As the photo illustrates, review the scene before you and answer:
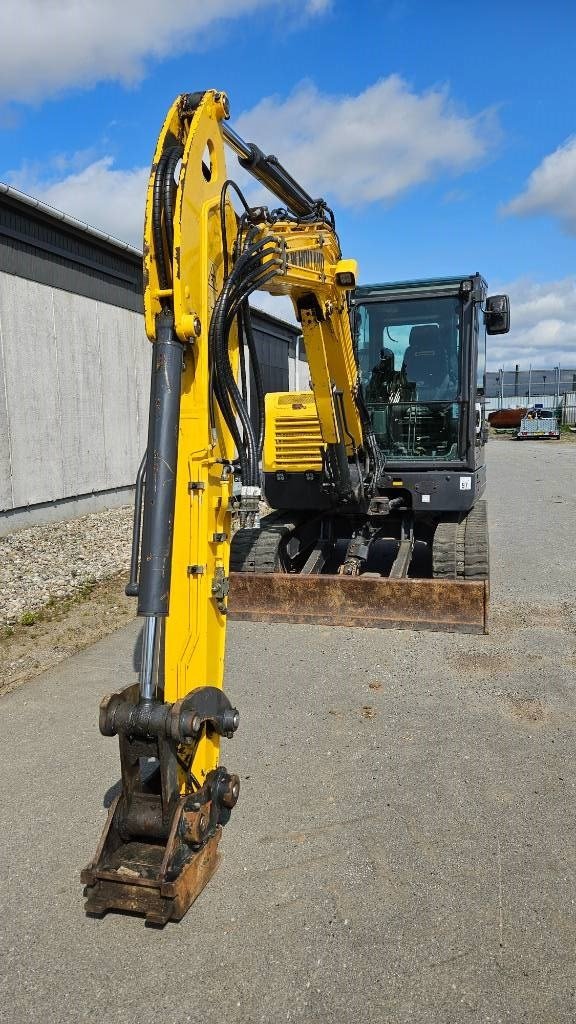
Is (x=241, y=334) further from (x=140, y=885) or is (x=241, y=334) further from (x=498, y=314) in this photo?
(x=498, y=314)

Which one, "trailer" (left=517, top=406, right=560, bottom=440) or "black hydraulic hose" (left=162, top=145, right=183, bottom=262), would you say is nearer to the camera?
"black hydraulic hose" (left=162, top=145, right=183, bottom=262)

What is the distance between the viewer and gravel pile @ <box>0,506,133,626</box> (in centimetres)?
727

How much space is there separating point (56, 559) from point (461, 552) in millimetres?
4719

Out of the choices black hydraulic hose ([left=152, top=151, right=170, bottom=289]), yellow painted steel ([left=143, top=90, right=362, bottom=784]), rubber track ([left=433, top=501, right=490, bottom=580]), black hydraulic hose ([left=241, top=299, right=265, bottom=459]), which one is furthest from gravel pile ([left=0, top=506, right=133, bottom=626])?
black hydraulic hose ([left=152, top=151, right=170, bottom=289])

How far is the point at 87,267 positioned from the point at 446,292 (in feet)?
21.1

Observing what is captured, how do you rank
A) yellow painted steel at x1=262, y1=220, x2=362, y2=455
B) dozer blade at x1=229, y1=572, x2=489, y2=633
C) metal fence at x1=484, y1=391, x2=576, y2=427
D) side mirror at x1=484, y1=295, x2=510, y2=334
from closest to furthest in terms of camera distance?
yellow painted steel at x1=262, y1=220, x2=362, y2=455
dozer blade at x1=229, y1=572, x2=489, y2=633
side mirror at x1=484, y1=295, x2=510, y2=334
metal fence at x1=484, y1=391, x2=576, y2=427

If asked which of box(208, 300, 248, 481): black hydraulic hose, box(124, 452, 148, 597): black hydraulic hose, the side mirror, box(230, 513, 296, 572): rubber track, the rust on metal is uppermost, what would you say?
the side mirror

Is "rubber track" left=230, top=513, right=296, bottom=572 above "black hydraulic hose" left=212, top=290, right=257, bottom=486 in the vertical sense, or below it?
below

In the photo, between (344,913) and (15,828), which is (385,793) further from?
(15,828)

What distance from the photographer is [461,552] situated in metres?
6.87

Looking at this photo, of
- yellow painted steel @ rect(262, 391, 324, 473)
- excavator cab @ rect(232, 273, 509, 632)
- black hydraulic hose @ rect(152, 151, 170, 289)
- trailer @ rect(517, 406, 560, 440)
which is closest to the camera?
black hydraulic hose @ rect(152, 151, 170, 289)

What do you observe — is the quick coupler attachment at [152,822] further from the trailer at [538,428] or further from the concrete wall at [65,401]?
the trailer at [538,428]

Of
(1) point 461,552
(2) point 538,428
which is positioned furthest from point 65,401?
(2) point 538,428

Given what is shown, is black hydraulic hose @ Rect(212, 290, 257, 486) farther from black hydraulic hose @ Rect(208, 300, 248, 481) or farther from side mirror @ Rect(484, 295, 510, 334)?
side mirror @ Rect(484, 295, 510, 334)
